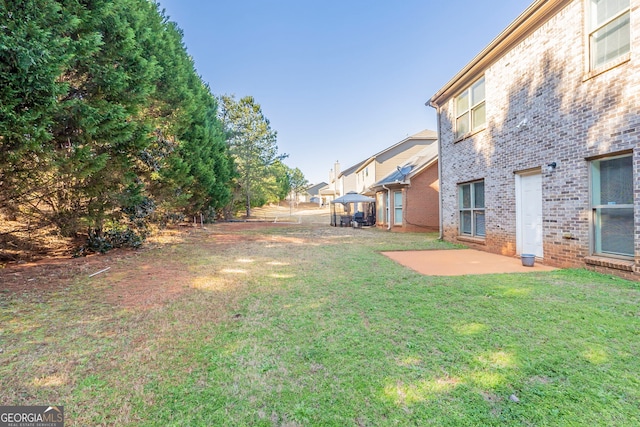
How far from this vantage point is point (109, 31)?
6.65 m

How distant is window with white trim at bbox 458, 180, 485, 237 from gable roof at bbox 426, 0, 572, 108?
351 cm

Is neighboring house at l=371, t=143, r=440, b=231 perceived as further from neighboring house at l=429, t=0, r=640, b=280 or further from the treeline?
the treeline

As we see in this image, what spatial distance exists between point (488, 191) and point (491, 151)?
1192 millimetres

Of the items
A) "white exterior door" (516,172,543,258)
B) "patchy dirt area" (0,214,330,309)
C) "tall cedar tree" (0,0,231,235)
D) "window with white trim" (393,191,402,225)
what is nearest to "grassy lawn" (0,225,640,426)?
"patchy dirt area" (0,214,330,309)

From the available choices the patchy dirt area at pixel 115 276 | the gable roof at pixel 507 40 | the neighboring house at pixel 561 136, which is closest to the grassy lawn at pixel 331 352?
the patchy dirt area at pixel 115 276

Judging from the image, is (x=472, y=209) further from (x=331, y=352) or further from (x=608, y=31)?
(x=331, y=352)

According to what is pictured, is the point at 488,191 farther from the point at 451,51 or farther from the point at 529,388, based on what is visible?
the point at 451,51

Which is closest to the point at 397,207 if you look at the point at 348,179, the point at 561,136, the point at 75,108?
the point at 561,136

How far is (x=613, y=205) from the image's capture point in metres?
5.47

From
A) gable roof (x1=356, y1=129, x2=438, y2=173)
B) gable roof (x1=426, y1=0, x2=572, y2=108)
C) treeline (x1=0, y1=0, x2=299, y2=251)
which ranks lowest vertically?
treeline (x1=0, y1=0, x2=299, y2=251)

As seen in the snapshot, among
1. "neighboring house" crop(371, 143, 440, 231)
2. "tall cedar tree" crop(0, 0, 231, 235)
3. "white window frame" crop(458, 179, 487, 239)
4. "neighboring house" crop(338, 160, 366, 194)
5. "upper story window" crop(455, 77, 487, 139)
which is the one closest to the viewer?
"tall cedar tree" crop(0, 0, 231, 235)

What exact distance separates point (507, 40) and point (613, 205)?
16.3 feet

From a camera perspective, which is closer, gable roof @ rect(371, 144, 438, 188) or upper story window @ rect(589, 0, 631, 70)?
upper story window @ rect(589, 0, 631, 70)

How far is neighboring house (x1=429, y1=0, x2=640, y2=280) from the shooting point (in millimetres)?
5211
